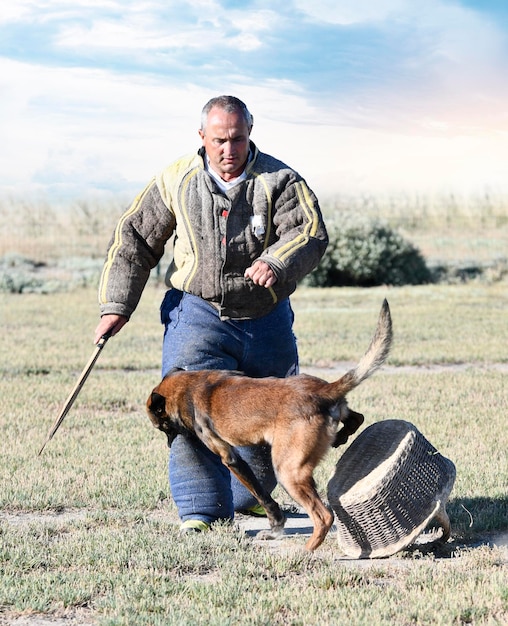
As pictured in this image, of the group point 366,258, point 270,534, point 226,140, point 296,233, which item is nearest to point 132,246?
point 226,140

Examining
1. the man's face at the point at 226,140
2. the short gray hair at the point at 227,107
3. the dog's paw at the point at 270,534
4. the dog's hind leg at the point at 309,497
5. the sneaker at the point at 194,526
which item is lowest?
the sneaker at the point at 194,526

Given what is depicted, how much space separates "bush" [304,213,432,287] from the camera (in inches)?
1008

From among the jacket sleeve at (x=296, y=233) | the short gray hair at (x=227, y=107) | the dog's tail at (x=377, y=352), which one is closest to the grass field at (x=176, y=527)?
the dog's tail at (x=377, y=352)

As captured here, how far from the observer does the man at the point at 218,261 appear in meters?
5.56

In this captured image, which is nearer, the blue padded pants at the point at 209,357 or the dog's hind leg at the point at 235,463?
the dog's hind leg at the point at 235,463

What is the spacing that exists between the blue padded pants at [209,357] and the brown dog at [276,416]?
242 millimetres

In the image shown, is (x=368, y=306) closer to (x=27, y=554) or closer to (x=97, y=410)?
(x=97, y=410)

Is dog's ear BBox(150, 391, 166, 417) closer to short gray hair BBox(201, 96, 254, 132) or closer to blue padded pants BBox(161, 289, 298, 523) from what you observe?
blue padded pants BBox(161, 289, 298, 523)

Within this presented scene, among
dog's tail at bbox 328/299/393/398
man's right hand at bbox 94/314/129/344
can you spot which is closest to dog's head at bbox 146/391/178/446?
man's right hand at bbox 94/314/129/344

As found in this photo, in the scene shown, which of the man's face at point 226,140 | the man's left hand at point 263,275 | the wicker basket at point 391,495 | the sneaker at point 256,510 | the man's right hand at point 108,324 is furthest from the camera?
the sneaker at point 256,510

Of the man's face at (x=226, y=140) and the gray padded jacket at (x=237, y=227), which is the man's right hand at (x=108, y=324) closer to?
the gray padded jacket at (x=237, y=227)

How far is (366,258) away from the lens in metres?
25.8

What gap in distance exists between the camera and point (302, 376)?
210 inches

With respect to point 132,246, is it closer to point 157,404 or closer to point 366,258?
point 157,404
